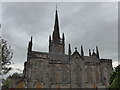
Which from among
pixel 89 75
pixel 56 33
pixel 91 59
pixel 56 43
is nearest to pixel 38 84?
pixel 89 75

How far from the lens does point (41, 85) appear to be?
142 ft

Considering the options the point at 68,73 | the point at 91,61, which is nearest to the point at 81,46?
the point at 91,61

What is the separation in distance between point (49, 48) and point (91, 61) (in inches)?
624

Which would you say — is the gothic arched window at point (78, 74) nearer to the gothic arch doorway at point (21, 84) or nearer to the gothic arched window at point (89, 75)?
the gothic arched window at point (89, 75)

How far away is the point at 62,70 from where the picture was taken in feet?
157

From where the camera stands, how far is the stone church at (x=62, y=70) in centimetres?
4319

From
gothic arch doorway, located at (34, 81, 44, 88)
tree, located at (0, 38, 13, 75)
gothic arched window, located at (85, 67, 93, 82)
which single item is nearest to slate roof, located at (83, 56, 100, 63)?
gothic arched window, located at (85, 67, 93, 82)

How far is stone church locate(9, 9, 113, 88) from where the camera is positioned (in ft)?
142

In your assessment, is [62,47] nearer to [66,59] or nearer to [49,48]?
[49,48]

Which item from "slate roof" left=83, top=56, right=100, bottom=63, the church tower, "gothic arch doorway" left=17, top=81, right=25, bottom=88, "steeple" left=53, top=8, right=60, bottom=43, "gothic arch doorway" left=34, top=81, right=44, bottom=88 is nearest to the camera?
"gothic arch doorway" left=17, top=81, right=25, bottom=88

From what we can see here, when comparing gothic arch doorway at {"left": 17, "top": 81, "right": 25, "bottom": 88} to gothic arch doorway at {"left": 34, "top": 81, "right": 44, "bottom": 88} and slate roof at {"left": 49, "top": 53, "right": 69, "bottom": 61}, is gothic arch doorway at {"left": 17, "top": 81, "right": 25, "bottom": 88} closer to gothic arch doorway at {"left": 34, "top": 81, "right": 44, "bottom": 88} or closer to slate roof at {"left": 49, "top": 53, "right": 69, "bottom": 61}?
gothic arch doorway at {"left": 34, "top": 81, "right": 44, "bottom": 88}

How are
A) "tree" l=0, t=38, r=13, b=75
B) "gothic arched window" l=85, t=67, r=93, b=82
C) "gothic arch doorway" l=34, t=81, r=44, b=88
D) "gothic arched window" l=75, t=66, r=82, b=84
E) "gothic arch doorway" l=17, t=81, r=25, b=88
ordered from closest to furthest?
"tree" l=0, t=38, r=13, b=75 → "gothic arch doorway" l=17, t=81, r=25, b=88 → "gothic arch doorway" l=34, t=81, r=44, b=88 → "gothic arched window" l=75, t=66, r=82, b=84 → "gothic arched window" l=85, t=67, r=93, b=82

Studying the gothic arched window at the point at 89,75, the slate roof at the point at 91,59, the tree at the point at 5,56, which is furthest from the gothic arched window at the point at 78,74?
the tree at the point at 5,56

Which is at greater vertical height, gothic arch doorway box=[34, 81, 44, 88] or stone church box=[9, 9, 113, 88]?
stone church box=[9, 9, 113, 88]
